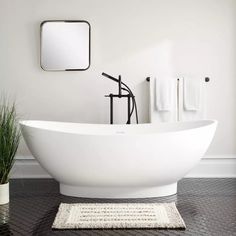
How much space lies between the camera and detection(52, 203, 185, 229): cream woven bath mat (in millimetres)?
3018

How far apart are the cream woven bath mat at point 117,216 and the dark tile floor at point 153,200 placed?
0.06 m

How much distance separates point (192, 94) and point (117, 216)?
190 cm

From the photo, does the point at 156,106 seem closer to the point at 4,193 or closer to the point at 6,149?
the point at 6,149

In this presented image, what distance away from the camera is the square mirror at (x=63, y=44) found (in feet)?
14.8

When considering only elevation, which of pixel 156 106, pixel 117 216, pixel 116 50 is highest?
pixel 116 50

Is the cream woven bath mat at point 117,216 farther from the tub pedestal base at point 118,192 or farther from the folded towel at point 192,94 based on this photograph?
the folded towel at point 192,94

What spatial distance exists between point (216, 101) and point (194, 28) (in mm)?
867

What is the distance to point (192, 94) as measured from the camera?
4.56 meters

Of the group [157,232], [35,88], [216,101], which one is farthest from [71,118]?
[157,232]

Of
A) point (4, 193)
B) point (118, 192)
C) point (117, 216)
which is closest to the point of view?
point (117, 216)

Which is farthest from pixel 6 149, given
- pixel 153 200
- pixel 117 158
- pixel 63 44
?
pixel 63 44

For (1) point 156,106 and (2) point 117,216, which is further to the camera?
(1) point 156,106

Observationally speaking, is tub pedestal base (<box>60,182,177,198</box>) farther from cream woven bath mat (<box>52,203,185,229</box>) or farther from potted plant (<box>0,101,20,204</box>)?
potted plant (<box>0,101,20,204</box>)

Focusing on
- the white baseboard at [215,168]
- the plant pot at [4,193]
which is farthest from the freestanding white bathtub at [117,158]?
the white baseboard at [215,168]
